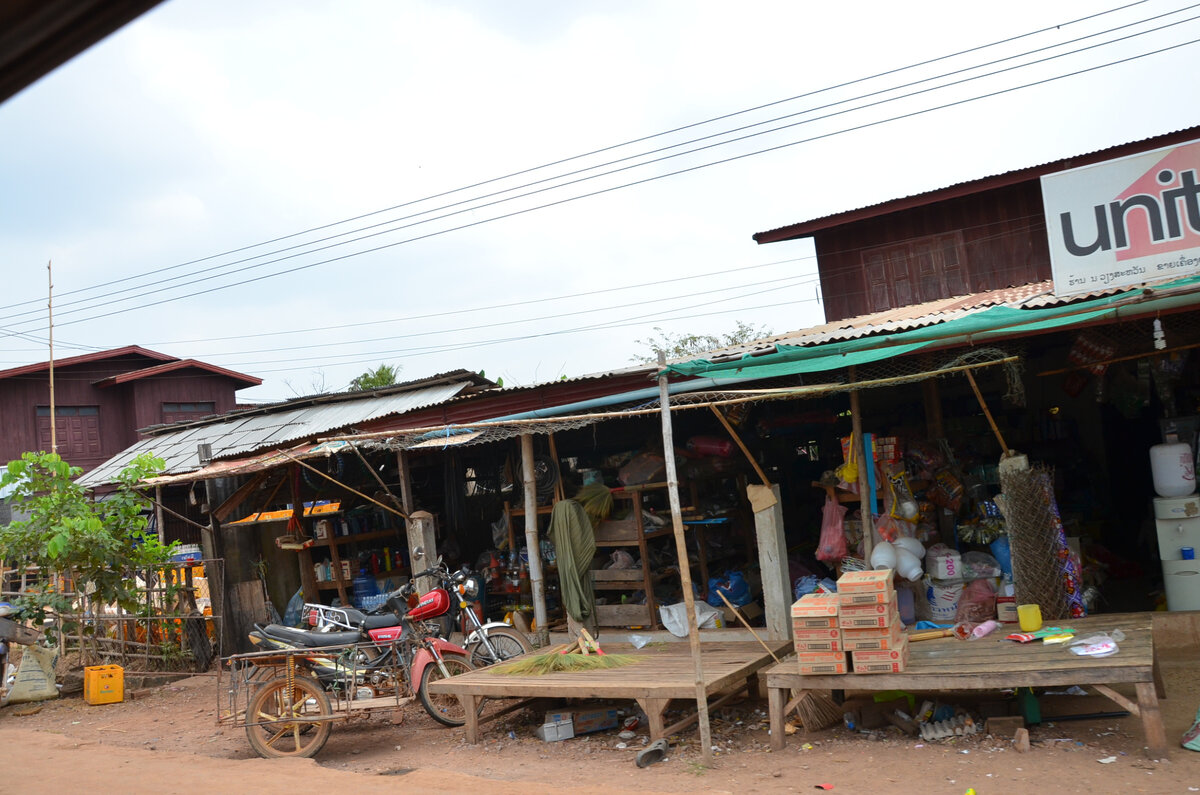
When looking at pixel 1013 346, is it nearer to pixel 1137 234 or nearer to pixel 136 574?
pixel 1137 234

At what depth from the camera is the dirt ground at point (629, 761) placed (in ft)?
18.0

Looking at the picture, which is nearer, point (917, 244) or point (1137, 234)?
point (1137, 234)

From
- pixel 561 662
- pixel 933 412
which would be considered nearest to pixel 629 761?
pixel 561 662

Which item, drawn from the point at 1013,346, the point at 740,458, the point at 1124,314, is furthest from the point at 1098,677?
the point at 740,458

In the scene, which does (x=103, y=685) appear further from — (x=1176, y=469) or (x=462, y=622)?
(x=1176, y=469)

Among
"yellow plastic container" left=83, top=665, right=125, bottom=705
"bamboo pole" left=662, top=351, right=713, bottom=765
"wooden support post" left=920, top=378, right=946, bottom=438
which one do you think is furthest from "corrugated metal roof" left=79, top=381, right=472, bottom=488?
"wooden support post" left=920, top=378, right=946, bottom=438

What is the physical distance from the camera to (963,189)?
14.4m

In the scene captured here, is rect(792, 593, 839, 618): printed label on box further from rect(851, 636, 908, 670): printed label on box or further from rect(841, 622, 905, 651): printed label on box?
rect(851, 636, 908, 670): printed label on box

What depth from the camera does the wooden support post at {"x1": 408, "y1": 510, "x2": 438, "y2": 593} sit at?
9.94 meters

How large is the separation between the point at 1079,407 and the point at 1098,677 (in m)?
6.49

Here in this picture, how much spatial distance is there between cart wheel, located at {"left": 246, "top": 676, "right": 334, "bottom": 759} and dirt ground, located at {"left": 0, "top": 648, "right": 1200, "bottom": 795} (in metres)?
0.19

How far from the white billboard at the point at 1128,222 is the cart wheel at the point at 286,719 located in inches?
278

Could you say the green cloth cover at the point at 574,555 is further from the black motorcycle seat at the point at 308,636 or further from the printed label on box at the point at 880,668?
the printed label on box at the point at 880,668

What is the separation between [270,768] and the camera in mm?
7297
